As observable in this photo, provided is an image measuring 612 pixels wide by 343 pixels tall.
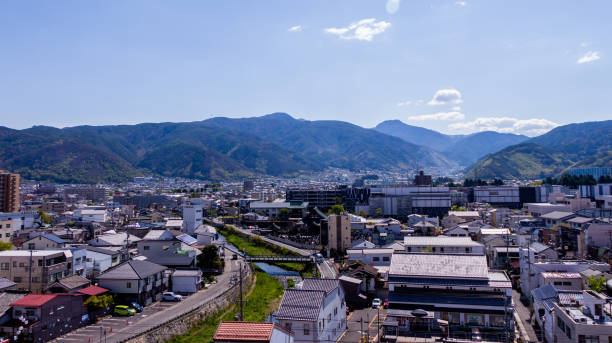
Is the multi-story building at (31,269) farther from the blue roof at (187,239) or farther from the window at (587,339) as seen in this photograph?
the window at (587,339)

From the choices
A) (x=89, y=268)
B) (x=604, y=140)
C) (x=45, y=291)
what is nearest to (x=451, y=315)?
(x=45, y=291)

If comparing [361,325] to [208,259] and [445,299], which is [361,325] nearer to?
[445,299]

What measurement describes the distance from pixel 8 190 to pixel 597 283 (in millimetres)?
62949

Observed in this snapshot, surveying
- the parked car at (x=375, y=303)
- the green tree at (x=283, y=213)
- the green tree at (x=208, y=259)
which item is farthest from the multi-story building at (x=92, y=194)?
Result: the parked car at (x=375, y=303)

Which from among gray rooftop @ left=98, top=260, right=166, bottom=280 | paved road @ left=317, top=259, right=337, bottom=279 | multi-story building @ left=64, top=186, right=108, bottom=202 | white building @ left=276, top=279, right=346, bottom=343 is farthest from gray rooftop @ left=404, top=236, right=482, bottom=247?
multi-story building @ left=64, top=186, right=108, bottom=202

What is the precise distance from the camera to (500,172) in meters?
140

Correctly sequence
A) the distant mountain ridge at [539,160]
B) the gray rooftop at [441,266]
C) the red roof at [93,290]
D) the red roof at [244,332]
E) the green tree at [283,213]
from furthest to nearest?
the distant mountain ridge at [539,160], the green tree at [283,213], the red roof at [93,290], the gray rooftop at [441,266], the red roof at [244,332]

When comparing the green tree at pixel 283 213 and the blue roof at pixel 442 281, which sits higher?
the blue roof at pixel 442 281

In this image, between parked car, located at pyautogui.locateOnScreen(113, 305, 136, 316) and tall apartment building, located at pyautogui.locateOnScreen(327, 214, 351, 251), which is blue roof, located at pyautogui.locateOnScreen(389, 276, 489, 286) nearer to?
parked car, located at pyautogui.locateOnScreen(113, 305, 136, 316)

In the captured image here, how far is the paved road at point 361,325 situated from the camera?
51.3 ft

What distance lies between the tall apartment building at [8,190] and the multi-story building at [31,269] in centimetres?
4037

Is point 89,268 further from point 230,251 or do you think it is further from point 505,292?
point 505,292

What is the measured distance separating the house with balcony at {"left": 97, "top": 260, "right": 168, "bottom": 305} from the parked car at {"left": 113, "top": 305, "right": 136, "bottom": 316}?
1.01m

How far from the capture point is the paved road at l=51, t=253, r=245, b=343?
15148 mm
